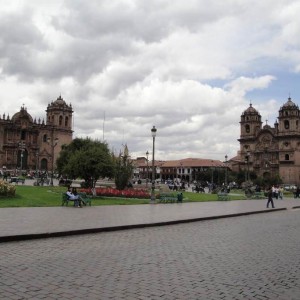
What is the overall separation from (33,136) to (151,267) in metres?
95.5

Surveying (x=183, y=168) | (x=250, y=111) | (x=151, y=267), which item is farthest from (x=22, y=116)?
(x=151, y=267)

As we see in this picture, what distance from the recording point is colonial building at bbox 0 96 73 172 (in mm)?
92312

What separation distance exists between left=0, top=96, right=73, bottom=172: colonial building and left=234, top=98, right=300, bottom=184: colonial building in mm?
45698

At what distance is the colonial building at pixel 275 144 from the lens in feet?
335

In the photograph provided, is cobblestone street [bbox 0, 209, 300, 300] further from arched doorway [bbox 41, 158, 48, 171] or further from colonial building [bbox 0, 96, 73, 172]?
arched doorway [bbox 41, 158, 48, 171]

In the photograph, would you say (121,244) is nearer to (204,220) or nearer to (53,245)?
(53,245)

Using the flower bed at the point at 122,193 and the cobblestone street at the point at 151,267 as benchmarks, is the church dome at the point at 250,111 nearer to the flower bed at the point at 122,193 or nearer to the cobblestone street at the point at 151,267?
the flower bed at the point at 122,193

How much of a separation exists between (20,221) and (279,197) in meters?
35.8

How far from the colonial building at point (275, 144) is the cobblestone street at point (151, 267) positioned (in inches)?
3537

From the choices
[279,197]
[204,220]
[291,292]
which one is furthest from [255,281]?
[279,197]

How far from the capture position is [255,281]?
6656 millimetres

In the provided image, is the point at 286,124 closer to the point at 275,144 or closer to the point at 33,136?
the point at 275,144

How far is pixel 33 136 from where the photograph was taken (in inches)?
3888

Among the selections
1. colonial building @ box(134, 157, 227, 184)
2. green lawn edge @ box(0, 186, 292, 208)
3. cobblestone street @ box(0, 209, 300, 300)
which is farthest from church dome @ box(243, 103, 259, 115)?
cobblestone street @ box(0, 209, 300, 300)
